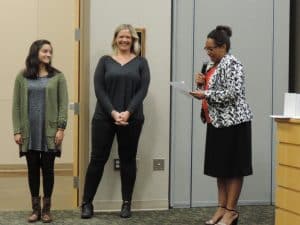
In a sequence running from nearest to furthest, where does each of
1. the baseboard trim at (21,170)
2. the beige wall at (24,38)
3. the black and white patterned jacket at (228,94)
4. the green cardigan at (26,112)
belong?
the black and white patterned jacket at (228,94) < the green cardigan at (26,112) < the baseboard trim at (21,170) < the beige wall at (24,38)

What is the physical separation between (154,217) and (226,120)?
3.73ft

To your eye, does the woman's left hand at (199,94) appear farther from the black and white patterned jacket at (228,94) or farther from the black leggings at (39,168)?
the black leggings at (39,168)

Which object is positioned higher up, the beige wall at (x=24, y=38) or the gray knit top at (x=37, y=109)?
the beige wall at (x=24, y=38)

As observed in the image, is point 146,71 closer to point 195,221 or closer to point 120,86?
point 120,86

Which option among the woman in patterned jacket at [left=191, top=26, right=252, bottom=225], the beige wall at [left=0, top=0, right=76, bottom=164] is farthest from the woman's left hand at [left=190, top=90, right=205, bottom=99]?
the beige wall at [left=0, top=0, right=76, bottom=164]

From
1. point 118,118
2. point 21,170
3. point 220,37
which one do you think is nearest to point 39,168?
point 118,118

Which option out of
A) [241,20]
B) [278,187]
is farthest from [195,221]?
[241,20]

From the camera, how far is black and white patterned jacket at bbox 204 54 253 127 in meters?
3.61

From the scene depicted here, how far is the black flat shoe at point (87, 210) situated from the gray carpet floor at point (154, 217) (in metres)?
0.04

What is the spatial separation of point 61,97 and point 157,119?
93 centimetres

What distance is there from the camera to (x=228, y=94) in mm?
3588

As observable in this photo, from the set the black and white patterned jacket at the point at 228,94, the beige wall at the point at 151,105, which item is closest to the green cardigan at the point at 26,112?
the beige wall at the point at 151,105

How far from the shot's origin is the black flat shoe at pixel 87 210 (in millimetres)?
4195

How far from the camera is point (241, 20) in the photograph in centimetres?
474
